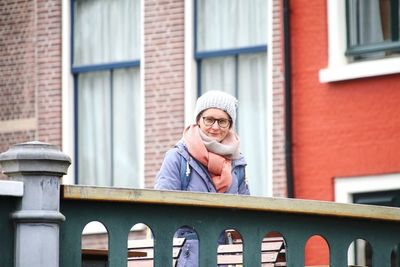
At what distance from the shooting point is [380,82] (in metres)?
18.7

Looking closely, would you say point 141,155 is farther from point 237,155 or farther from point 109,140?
point 237,155

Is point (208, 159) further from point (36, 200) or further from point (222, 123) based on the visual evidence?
point (36, 200)

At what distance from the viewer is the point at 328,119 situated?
19266 millimetres

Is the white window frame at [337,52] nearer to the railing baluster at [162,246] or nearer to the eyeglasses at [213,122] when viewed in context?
the eyeglasses at [213,122]

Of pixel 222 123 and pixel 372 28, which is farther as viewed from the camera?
pixel 372 28

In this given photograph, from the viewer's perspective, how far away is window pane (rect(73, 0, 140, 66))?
70.8 ft

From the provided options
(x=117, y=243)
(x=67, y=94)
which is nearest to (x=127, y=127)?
(x=67, y=94)

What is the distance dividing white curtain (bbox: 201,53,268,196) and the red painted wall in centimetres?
63

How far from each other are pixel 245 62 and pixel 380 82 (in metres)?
2.17

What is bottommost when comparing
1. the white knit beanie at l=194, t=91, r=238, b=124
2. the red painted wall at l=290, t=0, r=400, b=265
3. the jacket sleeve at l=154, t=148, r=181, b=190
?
the jacket sleeve at l=154, t=148, r=181, b=190

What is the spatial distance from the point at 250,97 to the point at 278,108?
579 millimetres

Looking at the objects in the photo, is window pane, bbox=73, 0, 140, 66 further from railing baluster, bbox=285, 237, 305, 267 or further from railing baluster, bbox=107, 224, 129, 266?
railing baluster, bbox=107, 224, 129, 266

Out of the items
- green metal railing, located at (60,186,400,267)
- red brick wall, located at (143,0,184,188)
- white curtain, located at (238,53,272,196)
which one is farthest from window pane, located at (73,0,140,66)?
green metal railing, located at (60,186,400,267)

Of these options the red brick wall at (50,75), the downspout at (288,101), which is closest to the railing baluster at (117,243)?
the downspout at (288,101)
